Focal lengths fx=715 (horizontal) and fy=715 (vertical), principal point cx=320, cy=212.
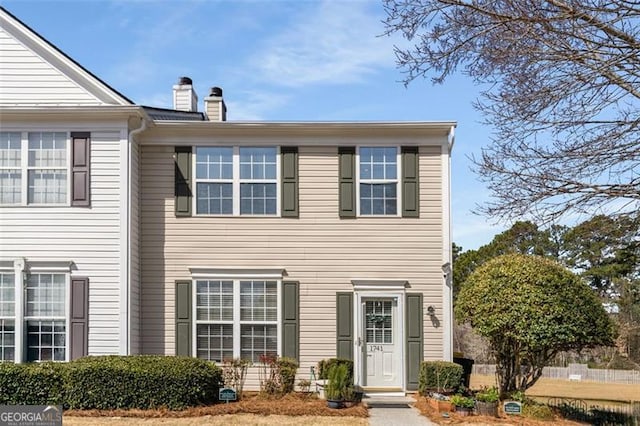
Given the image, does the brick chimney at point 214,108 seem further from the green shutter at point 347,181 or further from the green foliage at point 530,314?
the green foliage at point 530,314

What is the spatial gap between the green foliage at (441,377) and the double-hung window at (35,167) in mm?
7310

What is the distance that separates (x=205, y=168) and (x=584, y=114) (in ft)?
24.8

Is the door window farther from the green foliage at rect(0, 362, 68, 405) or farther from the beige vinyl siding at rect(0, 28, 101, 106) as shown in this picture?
the beige vinyl siding at rect(0, 28, 101, 106)

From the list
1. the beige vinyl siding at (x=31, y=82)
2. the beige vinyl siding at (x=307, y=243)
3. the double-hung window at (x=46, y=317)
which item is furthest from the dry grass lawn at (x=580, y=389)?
the beige vinyl siding at (x=31, y=82)

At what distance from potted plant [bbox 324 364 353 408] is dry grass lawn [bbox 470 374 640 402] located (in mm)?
8478

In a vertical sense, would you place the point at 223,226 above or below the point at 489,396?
above

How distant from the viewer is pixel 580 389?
78.2 feet

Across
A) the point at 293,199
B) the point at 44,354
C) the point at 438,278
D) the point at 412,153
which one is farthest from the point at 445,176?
the point at 44,354

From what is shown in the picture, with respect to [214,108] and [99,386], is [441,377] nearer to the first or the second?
[99,386]

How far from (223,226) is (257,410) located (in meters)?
3.91

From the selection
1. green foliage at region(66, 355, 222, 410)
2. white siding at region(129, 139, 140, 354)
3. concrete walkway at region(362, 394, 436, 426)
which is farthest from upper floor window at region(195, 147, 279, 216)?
concrete walkway at region(362, 394, 436, 426)

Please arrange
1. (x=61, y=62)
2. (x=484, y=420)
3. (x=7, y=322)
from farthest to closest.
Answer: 1. (x=61, y=62)
2. (x=7, y=322)
3. (x=484, y=420)

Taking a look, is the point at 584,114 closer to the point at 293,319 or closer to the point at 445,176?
the point at 445,176

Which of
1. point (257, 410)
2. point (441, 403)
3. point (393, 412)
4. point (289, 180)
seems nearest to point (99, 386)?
point (257, 410)
